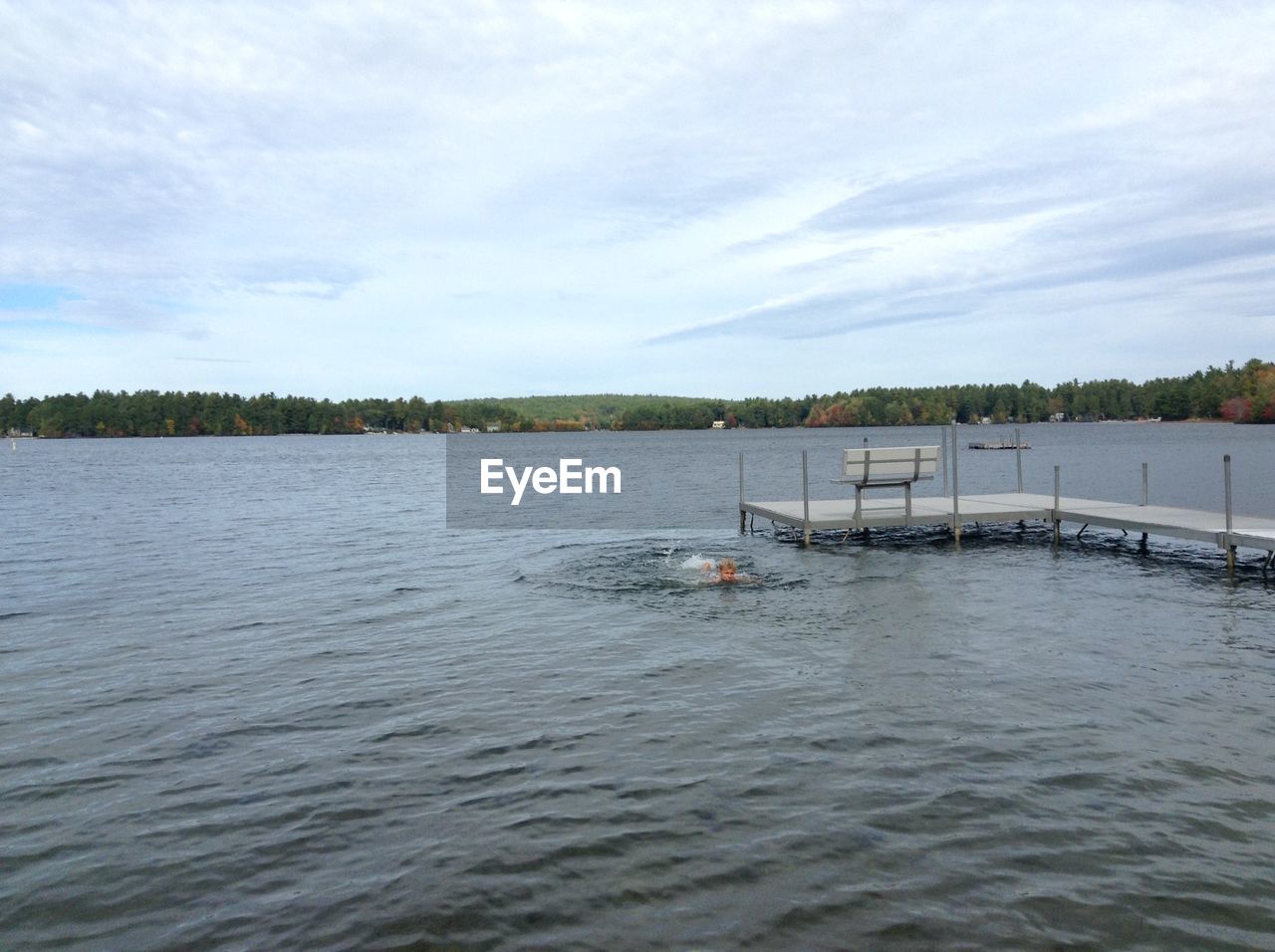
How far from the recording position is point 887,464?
923 inches

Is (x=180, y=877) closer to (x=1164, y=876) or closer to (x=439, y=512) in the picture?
(x=1164, y=876)

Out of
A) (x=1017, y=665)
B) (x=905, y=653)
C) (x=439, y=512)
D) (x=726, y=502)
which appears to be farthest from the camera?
(x=726, y=502)

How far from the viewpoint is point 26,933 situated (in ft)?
20.4

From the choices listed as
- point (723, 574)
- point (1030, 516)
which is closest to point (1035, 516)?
point (1030, 516)

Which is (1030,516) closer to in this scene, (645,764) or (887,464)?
(887,464)

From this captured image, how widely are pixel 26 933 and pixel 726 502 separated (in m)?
38.1

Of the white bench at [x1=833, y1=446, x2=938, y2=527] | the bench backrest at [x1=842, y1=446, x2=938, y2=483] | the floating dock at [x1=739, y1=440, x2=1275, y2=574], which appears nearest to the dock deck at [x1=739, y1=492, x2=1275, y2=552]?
the floating dock at [x1=739, y1=440, x2=1275, y2=574]

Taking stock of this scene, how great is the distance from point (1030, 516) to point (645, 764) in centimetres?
1947

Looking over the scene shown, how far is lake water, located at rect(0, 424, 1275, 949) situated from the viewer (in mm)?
6367

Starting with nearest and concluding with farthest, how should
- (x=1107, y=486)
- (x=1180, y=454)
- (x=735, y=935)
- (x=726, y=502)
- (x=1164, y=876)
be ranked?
(x=735, y=935), (x=1164, y=876), (x=726, y=502), (x=1107, y=486), (x=1180, y=454)

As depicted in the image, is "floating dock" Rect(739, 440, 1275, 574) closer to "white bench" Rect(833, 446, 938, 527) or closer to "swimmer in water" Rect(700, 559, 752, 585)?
"white bench" Rect(833, 446, 938, 527)

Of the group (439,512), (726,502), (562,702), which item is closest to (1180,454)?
(726,502)

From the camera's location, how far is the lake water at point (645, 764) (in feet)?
20.9

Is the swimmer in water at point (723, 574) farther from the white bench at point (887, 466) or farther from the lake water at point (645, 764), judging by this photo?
the white bench at point (887, 466)
